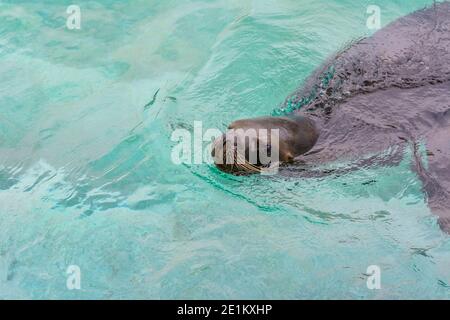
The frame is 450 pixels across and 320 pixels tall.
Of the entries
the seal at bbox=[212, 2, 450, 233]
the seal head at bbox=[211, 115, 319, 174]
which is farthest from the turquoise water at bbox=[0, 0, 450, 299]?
the seal head at bbox=[211, 115, 319, 174]

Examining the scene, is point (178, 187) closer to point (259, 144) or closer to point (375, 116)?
point (259, 144)

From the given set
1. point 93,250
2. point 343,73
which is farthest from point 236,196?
point 343,73

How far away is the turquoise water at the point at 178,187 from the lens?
176 inches

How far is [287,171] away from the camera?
490 centimetres

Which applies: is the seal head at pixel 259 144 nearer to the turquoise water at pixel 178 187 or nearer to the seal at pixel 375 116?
the seal at pixel 375 116

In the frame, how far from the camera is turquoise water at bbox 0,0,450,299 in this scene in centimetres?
448

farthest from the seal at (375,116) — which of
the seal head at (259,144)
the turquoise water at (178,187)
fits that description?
the turquoise water at (178,187)

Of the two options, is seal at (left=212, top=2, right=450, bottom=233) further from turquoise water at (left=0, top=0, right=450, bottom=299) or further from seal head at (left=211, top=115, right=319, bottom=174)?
turquoise water at (left=0, top=0, right=450, bottom=299)

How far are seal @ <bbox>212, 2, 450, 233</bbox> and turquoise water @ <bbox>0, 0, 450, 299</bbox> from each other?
17cm

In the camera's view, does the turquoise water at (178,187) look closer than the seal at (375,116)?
Yes

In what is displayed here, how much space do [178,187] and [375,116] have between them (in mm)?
1858

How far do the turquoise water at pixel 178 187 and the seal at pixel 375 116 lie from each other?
0.17 metres

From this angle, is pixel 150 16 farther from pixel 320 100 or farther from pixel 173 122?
pixel 320 100

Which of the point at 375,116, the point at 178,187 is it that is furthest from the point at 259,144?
the point at 375,116
